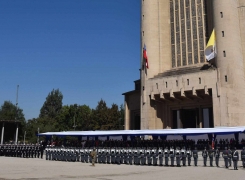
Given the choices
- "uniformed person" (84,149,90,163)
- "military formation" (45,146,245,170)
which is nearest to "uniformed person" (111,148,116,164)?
"military formation" (45,146,245,170)

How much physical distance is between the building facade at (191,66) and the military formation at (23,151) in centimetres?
1677

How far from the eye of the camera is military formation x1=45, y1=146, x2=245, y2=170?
724 inches

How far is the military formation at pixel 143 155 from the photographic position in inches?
724

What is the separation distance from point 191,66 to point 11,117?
4762 cm

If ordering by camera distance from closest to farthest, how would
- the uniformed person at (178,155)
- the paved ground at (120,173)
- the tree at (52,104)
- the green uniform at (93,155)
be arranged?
the paved ground at (120,173)
the uniformed person at (178,155)
the green uniform at (93,155)
the tree at (52,104)

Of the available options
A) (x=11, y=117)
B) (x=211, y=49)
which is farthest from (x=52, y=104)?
(x=211, y=49)

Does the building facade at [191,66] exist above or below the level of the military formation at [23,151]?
above

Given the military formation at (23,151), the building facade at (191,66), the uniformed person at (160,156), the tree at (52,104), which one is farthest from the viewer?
the tree at (52,104)

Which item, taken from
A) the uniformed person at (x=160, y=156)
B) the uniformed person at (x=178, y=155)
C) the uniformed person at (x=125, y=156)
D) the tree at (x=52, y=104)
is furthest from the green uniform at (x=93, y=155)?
the tree at (x=52, y=104)

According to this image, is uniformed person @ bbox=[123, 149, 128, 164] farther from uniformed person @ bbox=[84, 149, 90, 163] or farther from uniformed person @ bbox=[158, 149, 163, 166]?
uniformed person @ bbox=[84, 149, 90, 163]

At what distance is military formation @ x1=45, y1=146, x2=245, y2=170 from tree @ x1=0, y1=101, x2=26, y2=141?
40.1 metres

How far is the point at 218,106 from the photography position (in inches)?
1352

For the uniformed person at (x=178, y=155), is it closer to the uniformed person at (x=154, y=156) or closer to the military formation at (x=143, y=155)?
the military formation at (x=143, y=155)

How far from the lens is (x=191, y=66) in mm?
40469
